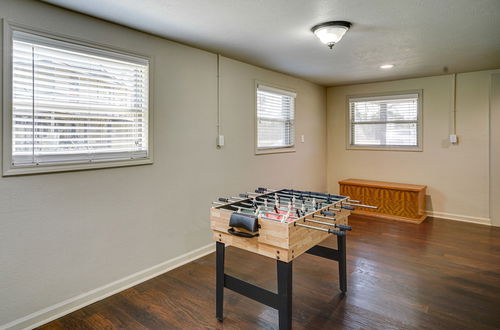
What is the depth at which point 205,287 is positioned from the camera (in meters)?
2.73

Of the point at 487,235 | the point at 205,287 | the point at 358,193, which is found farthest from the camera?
the point at 358,193

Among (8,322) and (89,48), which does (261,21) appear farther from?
(8,322)

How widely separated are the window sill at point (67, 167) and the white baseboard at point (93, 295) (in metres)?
0.98

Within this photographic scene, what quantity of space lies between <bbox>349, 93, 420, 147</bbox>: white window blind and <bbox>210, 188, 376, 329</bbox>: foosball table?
325 cm

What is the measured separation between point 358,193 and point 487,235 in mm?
1774

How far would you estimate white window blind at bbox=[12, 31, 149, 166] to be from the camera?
83.2 inches

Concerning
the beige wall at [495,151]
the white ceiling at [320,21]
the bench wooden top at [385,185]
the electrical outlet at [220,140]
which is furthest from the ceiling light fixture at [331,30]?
the beige wall at [495,151]

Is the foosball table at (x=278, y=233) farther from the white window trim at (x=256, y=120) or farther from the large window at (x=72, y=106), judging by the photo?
the white window trim at (x=256, y=120)

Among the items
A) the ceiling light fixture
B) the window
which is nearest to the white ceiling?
the ceiling light fixture

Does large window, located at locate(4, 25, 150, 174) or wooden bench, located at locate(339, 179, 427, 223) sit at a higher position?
large window, located at locate(4, 25, 150, 174)

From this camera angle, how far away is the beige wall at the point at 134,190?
84.6 inches

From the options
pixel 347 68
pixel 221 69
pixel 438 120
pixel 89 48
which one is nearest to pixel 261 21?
pixel 221 69

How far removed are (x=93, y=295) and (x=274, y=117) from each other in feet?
10.3

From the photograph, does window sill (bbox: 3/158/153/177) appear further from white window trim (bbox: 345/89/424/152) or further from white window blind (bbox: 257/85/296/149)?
white window trim (bbox: 345/89/424/152)
